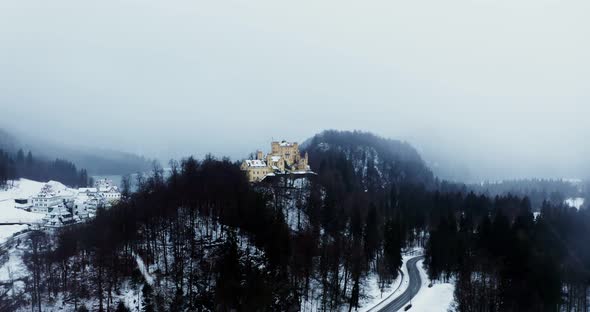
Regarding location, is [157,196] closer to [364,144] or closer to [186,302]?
[186,302]

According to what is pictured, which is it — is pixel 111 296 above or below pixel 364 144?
below

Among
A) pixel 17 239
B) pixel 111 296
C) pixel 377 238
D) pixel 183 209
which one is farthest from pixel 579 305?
pixel 17 239

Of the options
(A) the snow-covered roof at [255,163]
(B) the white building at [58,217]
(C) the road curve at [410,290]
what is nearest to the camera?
(C) the road curve at [410,290]

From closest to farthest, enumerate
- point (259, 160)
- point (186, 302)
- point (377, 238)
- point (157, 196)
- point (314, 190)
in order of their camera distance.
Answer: point (186, 302), point (157, 196), point (377, 238), point (314, 190), point (259, 160)

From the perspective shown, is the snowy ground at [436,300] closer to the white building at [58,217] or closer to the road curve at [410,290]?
the road curve at [410,290]

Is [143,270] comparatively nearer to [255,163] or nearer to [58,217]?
[255,163]

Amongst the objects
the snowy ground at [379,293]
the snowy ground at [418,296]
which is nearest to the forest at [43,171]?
the snowy ground at [379,293]

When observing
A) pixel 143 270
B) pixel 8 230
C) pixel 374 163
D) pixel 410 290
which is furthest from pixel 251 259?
pixel 374 163
